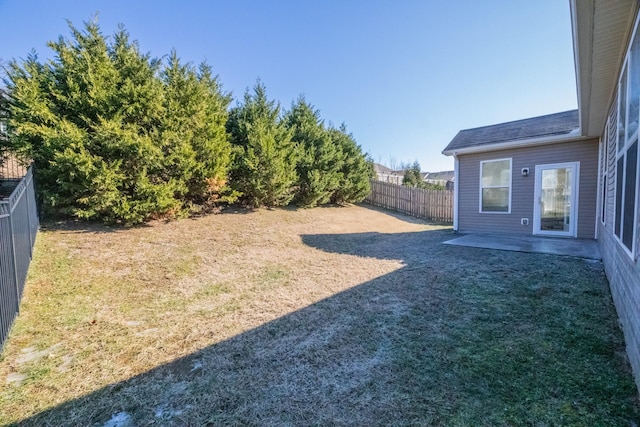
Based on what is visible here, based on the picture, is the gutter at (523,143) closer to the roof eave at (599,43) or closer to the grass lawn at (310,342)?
the roof eave at (599,43)

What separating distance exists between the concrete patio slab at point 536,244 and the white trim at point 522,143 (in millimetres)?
2313

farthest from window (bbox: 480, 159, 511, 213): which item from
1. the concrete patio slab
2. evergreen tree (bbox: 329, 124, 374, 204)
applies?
evergreen tree (bbox: 329, 124, 374, 204)

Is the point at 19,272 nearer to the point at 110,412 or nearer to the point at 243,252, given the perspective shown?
the point at 110,412

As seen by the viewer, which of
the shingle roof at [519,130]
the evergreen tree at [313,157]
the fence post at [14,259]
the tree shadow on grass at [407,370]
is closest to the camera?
the tree shadow on grass at [407,370]

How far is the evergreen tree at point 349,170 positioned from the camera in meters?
13.1

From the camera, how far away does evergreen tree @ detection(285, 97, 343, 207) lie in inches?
451

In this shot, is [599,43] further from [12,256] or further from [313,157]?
[313,157]

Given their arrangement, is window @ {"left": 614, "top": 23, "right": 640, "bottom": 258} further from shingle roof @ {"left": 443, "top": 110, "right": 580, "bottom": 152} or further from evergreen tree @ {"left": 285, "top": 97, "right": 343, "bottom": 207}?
evergreen tree @ {"left": 285, "top": 97, "right": 343, "bottom": 207}

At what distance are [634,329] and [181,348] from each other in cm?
364

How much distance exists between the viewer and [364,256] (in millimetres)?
6344

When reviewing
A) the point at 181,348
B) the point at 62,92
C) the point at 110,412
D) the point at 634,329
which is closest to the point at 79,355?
the point at 181,348

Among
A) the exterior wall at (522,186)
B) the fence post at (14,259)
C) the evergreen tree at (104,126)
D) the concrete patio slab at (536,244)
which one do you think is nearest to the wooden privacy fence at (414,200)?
the exterior wall at (522,186)

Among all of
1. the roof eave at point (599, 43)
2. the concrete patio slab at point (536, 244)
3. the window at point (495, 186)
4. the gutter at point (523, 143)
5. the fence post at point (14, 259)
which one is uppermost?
the roof eave at point (599, 43)

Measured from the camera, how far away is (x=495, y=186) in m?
Result: 8.38
